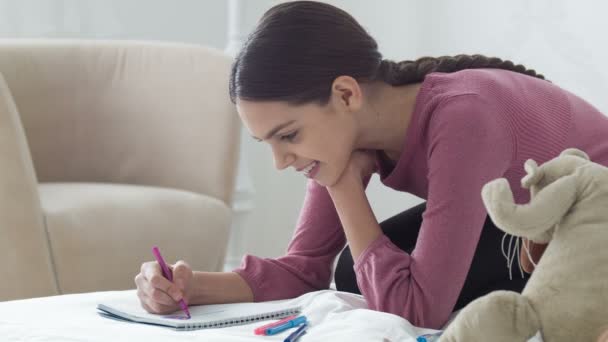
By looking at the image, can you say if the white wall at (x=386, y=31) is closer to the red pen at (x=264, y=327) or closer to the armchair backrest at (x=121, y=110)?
the armchair backrest at (x=121, y=110)

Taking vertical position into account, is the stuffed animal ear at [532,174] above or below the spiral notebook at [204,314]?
above

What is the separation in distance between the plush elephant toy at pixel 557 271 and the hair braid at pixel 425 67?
48 centimetres

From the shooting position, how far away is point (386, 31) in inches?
118

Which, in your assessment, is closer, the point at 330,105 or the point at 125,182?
the point at 330,105

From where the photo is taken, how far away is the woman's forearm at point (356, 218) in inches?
50.8

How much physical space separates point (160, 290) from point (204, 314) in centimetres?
8

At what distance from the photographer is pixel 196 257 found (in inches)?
89.9

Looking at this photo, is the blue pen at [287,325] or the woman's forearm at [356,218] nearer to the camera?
the blue pen at [287,325]

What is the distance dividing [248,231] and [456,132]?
6.77ft

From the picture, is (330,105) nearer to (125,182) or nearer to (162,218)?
(162,218)

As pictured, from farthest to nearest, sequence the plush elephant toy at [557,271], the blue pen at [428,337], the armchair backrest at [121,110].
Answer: the armchair backrest at [121,110] → the blue pen at [428,337] → the plush elephant toy at [557,271]

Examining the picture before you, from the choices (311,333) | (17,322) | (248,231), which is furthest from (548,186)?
(248,231)

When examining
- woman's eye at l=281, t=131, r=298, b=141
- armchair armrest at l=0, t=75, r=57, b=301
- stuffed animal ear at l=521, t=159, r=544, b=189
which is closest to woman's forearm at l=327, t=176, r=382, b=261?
woman's eye at l=281, t=131, r=298, b=141

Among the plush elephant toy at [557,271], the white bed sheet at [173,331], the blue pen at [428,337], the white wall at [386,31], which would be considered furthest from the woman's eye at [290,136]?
the white wall at [386,31]
